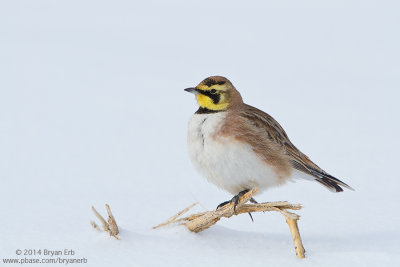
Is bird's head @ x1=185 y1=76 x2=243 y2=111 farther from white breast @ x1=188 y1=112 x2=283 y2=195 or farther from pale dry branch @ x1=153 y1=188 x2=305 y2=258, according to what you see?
pale dry branch @ x1=153 y1=188 x2=305 y2=258

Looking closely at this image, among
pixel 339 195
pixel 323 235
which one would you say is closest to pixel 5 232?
pixel 323 235

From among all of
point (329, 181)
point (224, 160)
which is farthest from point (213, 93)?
point (329, 181)

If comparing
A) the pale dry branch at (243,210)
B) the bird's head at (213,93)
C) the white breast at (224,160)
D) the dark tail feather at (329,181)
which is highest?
the bird's head at (213,93)

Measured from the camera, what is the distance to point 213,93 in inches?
299

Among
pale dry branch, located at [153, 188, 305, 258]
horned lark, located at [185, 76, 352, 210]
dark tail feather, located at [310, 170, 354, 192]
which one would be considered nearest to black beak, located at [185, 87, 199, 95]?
horned lark, located at [185, 76, 352, 210]

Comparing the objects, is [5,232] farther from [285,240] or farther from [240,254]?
[285,240]

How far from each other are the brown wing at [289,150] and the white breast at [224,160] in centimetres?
45

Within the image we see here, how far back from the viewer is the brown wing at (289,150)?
765 cm

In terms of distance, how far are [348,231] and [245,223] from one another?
1336mm

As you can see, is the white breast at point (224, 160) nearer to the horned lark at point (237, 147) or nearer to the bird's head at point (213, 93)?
the horned lark at point (237, 147)

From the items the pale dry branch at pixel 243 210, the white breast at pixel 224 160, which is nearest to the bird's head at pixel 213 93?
the white breast at pixel 224 160

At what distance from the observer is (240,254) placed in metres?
6.48

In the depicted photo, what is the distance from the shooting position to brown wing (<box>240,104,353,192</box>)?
7.65 m

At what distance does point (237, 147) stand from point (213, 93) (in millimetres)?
831
